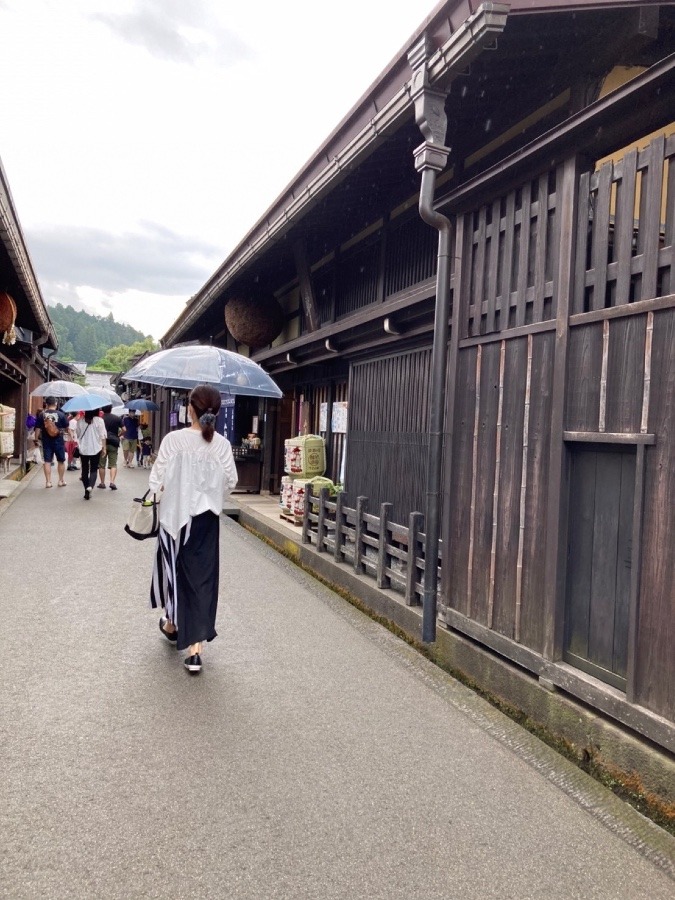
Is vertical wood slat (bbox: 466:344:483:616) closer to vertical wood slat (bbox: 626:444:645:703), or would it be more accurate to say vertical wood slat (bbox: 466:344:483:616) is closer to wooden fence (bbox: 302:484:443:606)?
wooden fence (bbox: 302:484:443:606)

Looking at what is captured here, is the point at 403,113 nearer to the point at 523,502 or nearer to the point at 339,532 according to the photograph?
the point at 523,502

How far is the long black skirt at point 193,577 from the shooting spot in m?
4.76

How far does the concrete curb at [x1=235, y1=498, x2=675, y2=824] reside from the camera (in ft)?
10.5

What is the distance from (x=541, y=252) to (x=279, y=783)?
3.46 m

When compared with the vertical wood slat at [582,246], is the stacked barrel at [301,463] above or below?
below

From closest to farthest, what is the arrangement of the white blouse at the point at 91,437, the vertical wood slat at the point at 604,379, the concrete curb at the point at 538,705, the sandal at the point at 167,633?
the concrete curb at the point at 538,705
the vertical wood slat at the point at 604,379
the sandal at the point at 167,633
the white blouse at the point at 91,437

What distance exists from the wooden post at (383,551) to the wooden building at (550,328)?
19.0 inches

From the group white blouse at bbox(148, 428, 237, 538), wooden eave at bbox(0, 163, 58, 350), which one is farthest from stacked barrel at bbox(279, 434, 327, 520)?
white blouse at bbox(148, 428, 237, 538)

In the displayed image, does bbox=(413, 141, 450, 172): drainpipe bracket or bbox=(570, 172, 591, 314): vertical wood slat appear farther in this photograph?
bbox=(413, 141, 450, 172): drainpipe bracket

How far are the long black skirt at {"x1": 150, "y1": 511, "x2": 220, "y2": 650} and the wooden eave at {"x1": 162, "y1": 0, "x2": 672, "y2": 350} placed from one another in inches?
145

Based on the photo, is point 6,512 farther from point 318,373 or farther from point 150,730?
point 150,730

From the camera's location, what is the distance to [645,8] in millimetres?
4316

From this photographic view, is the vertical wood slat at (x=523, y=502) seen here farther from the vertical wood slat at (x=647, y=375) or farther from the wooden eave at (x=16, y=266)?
the wooden eave at (x=16, y=266)

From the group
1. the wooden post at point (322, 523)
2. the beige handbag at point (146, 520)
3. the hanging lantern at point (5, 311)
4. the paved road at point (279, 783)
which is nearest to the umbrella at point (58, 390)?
the hanging lantern at point (5, 311)
